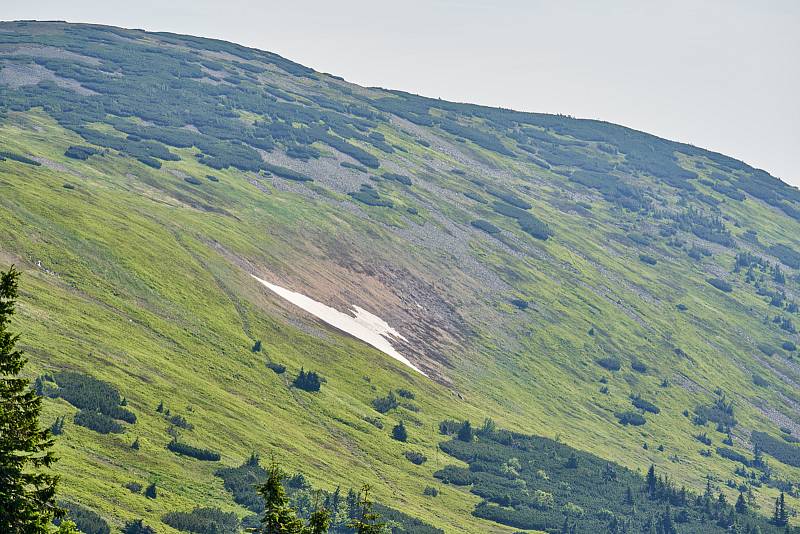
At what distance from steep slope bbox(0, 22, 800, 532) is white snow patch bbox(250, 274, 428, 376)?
243 cm

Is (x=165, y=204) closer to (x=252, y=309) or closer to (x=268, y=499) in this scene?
(x=252, y=309)

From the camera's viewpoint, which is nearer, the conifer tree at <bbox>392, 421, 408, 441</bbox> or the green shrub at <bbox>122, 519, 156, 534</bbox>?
the green shrub at <bbox>122, 519, 156, 534</bbox>

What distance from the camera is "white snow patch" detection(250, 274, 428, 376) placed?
110 meters

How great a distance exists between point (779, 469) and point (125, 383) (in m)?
90.7

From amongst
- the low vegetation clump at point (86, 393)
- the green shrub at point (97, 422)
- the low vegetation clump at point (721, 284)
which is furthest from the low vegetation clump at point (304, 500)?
the low vegetation clump at point (721, 284)

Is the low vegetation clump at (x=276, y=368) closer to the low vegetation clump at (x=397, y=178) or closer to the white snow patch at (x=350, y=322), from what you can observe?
the white snow patch at (x=350, y=322)

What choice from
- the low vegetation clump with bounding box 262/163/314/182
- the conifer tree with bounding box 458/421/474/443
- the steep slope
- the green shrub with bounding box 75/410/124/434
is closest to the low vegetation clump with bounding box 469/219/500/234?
the steep slope

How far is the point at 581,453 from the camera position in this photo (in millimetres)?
106500

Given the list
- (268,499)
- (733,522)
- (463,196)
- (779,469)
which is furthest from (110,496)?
(463,196)

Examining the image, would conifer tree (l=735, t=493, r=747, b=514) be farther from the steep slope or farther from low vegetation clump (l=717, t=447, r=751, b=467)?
low vegetation clump (l=717, t=447, r=751, b=467)

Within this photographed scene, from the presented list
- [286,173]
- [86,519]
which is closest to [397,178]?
[286,173]

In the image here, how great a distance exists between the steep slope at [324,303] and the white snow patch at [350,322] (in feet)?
7.96

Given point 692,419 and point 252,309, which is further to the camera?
point 692,419

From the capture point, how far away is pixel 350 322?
373 feet
